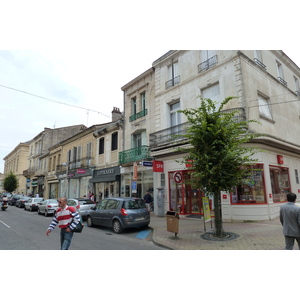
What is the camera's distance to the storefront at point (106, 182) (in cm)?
1962

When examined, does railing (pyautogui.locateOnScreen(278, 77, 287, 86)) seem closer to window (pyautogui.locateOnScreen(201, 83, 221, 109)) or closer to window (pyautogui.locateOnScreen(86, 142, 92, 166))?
window (pyautogui.locateOnScreen(201, 83, 221, 109))

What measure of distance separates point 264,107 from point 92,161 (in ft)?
54.6

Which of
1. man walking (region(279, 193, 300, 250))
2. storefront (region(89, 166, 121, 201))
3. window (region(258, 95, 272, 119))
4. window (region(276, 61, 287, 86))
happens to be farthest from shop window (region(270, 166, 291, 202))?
storefront (region(89, 166, 121, 201))

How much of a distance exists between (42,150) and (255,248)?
38117 millimetres

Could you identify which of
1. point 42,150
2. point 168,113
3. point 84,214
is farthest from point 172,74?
point 42,150

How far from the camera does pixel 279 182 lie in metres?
12.8

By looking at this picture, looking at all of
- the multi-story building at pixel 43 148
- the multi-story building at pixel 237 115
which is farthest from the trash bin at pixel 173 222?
the multi-story building at pixel 43 148

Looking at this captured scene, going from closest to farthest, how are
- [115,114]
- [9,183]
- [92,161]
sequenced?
[92,161], [115,114], [9,183]

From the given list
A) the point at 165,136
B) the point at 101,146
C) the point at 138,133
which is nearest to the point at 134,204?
the point at 165,136

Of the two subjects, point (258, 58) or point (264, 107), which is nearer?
point (264, 107)

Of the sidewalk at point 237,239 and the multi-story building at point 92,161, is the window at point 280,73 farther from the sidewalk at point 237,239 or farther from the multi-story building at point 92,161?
the multi-story building at point 92,161

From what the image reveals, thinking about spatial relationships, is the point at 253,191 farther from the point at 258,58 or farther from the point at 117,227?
the point at 258,58

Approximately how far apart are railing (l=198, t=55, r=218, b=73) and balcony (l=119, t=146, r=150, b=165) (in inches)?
257

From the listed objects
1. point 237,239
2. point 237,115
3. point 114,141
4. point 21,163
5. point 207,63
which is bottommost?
point 237,239
